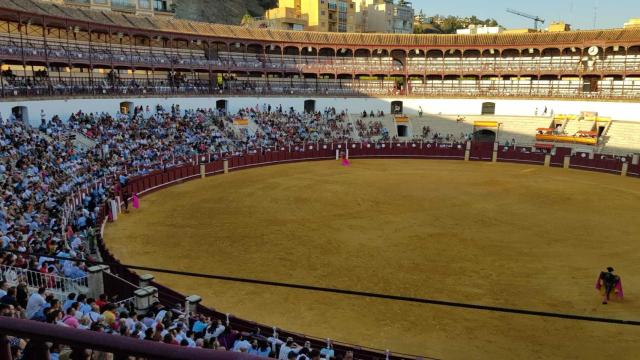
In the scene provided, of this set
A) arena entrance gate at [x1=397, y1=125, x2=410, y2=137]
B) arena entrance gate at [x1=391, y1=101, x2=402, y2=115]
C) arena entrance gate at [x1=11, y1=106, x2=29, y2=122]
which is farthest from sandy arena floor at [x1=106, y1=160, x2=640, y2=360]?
arena entrance gate at [x1=391, y1=101, x2=402, y2=115]

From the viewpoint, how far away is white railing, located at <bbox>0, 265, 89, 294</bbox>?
11648 millimetres

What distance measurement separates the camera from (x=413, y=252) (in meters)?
19.5

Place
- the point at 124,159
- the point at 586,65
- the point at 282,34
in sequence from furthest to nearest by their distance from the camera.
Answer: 1. the point at 282,34
2. the point at 586,65
3. the point at 124,159

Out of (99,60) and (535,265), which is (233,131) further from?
(535,265)

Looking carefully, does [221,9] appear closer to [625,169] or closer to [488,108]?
[488,108]

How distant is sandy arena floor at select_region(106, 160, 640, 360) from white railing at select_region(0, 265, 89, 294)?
11.7ft

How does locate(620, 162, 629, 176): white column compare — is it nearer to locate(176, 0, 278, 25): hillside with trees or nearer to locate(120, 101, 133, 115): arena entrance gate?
locate(120, 101, 133, 115): arena entrance gate

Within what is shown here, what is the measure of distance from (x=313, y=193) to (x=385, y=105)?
32.1 m

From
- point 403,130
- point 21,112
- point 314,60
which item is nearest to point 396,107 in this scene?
point 403,130

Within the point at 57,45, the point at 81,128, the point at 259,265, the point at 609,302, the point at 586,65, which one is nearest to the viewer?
the point at 609,302

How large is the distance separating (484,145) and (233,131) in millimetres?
24013

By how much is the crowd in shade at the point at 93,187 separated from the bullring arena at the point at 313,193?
0.11 m

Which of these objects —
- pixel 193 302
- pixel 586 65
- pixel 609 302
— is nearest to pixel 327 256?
pixel 193 302

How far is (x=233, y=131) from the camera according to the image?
1833 inches
